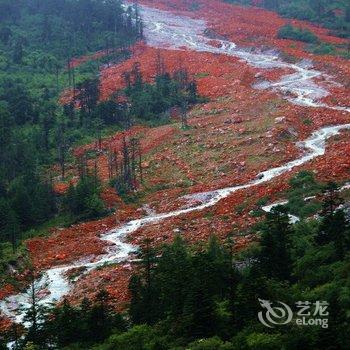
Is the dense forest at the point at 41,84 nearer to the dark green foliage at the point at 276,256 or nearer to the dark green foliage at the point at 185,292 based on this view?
the dark green foliage at the point at 185,292

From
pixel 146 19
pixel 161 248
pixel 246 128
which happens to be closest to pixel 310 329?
pixel 161 248

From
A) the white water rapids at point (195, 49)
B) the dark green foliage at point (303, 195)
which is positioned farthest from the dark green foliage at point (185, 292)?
the dark green foliage at point (303, 195)

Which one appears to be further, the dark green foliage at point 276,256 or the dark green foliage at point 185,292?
the dark green foliage at point 276,256

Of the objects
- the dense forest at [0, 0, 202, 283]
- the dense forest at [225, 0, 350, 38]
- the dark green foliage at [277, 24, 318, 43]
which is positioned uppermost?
the dense forest at [225, 0, 350, 38]

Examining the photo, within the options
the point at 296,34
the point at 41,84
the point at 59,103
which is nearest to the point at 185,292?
the point at 59,103

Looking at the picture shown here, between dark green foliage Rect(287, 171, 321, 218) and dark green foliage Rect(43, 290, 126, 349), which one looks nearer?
dark green foliage Rect(43, 290, 126, 349)

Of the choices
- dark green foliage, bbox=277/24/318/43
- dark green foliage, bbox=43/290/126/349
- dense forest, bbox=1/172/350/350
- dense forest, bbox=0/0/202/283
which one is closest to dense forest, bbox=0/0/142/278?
dense forest, bbox=0/0/202/283

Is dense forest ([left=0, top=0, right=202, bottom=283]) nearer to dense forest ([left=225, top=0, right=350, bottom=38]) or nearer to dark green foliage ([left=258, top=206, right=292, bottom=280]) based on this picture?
dark green foliage ([left=258, top=206, right=292, bottom=280])
